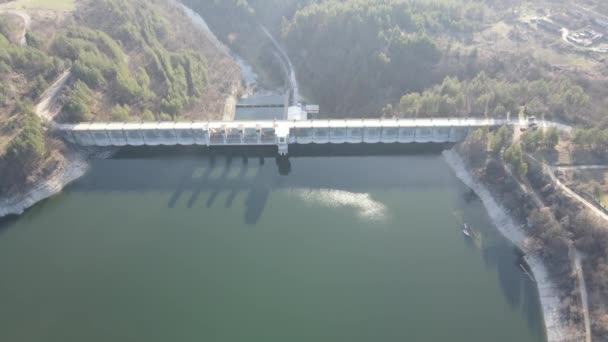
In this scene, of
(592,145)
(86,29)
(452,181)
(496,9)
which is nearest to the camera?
(592,145)

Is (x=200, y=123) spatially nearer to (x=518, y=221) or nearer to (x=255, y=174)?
(x=255, y=174)

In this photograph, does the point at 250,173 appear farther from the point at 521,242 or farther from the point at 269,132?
the point at 521,242

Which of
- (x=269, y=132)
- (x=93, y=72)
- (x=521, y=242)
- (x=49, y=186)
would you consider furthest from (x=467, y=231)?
(x=93, y=72)

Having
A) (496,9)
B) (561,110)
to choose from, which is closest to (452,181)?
(561,110)

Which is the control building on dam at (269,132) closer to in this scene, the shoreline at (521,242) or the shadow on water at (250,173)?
the shadow on water at (250,173)

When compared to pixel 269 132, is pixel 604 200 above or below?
below

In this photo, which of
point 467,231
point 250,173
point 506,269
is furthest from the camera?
point 250,173
